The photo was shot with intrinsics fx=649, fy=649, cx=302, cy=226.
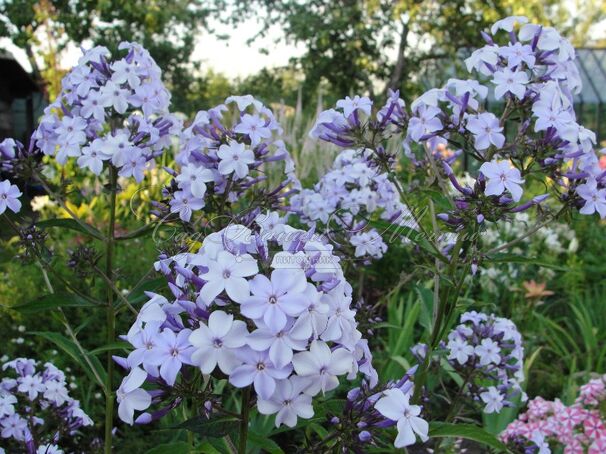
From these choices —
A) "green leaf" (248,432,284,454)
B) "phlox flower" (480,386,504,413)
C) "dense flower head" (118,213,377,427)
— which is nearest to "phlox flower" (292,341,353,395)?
"dense flower head" (118,213,377,427)

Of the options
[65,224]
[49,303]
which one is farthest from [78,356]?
[65,224]

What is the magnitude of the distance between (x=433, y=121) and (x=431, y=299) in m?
0.67

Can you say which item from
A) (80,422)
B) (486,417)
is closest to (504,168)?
(80,422)

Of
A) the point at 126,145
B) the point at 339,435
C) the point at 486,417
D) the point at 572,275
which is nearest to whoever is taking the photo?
the point at 339,435

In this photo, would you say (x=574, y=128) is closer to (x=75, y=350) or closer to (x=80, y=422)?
(x=75, y=350)

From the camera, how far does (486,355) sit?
2461 mm

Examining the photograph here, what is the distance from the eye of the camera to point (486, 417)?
3377 mm

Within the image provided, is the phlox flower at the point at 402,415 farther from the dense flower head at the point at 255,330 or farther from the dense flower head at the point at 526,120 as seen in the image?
the dense flower head at the point at 526,120

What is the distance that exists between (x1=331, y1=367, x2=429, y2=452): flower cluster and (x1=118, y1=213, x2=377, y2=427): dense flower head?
11cm

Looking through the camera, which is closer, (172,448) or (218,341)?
(218,341)

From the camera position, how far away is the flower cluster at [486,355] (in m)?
2.46

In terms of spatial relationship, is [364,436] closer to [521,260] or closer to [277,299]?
[277,299]

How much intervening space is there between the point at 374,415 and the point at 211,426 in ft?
1.12

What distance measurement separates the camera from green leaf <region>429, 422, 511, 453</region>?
1610 millimetres
